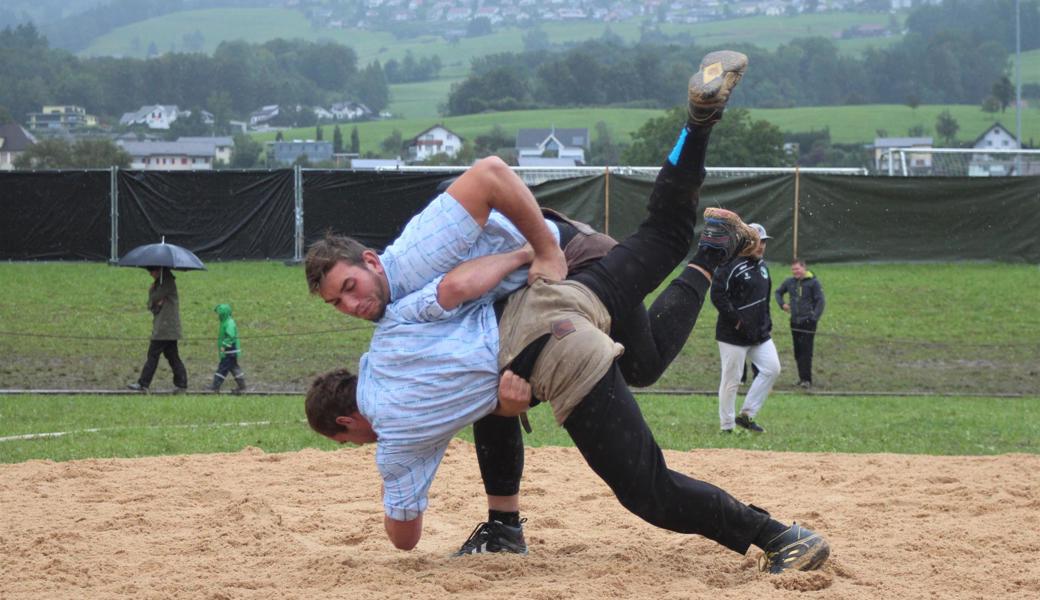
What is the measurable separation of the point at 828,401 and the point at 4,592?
1010 centimetres

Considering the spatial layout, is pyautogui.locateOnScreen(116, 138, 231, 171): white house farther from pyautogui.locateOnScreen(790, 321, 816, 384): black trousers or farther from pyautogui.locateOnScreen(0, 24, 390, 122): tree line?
pyautogui.locateOnScreen(790, 321, 816, 384): black trousers

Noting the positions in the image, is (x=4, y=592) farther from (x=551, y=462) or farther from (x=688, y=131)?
(x=551, y=462)

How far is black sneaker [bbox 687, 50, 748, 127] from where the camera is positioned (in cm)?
520

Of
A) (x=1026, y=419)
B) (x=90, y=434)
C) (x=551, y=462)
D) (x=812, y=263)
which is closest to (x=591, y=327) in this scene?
(x=551, y=462)

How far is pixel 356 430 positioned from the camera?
216 inches

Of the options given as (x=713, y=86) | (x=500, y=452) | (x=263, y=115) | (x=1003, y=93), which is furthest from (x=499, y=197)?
(x=263, y=115)

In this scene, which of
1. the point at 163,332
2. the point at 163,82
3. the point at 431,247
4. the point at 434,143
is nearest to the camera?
the point at 431,247

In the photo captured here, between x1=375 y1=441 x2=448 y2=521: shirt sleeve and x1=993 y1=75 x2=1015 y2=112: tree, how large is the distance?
256 ft

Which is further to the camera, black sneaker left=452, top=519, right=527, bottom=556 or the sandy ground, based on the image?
black sneaker left=452, top=519, right=527, bottom=556

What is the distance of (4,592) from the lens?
225 inches

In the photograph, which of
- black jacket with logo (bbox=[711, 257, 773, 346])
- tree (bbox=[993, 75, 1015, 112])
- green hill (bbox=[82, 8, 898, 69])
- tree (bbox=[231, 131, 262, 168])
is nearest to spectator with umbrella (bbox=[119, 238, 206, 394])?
black jacket with logo (bbox=[711, 257, 773, 346])

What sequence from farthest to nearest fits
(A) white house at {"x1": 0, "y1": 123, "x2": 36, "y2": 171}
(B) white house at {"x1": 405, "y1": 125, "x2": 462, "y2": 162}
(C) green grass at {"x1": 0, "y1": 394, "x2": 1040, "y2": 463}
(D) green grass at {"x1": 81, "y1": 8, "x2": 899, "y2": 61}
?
(D) green grass at {"x1": 81, "y1": 8, "x2": 899, "y2": 61}
(B) white house at {"x1": 405, "y1": 125, "x2": 462, "y2": 162}
(A) white house at {"x1": 0, "y1": 123, "x2": 36, "y2": 171}
(C) green grass at {"x1": 0, "y1": 394, "x2": 1040, "y2": 463}

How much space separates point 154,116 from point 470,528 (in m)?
95.9

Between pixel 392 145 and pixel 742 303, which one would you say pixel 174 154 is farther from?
pixel 742 303
